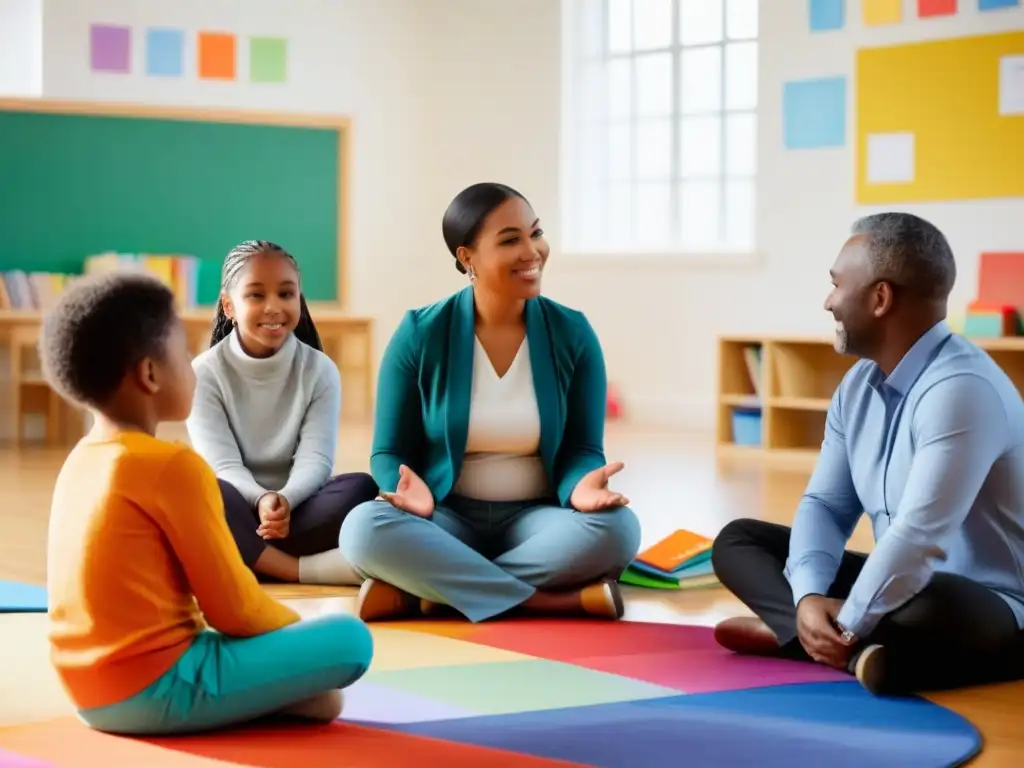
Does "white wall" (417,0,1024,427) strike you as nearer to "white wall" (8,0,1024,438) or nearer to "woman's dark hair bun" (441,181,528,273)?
"white wall" (8,0,1024,438)

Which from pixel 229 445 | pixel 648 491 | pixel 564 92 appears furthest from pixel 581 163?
pixel 229 445

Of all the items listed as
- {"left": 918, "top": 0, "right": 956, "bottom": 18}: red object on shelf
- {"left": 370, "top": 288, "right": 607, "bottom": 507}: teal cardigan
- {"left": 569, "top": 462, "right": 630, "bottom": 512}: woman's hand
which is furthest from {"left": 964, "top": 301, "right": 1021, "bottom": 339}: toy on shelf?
{"left": 569, "top": 462, "right": 630, "bottom": 512}: woman's hand

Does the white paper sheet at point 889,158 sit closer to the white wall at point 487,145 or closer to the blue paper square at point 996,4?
the white wall at point 487,145

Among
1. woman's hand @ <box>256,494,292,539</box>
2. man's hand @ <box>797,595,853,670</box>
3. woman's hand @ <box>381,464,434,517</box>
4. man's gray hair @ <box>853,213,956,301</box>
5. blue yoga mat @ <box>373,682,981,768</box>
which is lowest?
blue yoga mat @ <box>373,682,981,768</box>

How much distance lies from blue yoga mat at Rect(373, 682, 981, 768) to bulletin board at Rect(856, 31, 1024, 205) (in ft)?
15.2

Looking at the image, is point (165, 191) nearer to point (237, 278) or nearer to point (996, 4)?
point (996, 4)

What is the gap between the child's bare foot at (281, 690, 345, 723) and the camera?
219cm

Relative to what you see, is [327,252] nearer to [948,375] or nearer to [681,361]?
[681,361]

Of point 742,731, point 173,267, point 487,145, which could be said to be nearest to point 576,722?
point 742,731

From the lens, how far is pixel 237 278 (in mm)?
3461

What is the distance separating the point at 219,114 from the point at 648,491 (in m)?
3.84

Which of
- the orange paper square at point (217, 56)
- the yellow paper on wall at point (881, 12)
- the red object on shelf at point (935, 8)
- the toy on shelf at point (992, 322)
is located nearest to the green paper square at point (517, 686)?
the toy on shelf at point (992, 322)

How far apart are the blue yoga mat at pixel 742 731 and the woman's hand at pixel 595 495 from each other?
72cm

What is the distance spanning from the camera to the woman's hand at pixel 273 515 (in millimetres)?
3396
